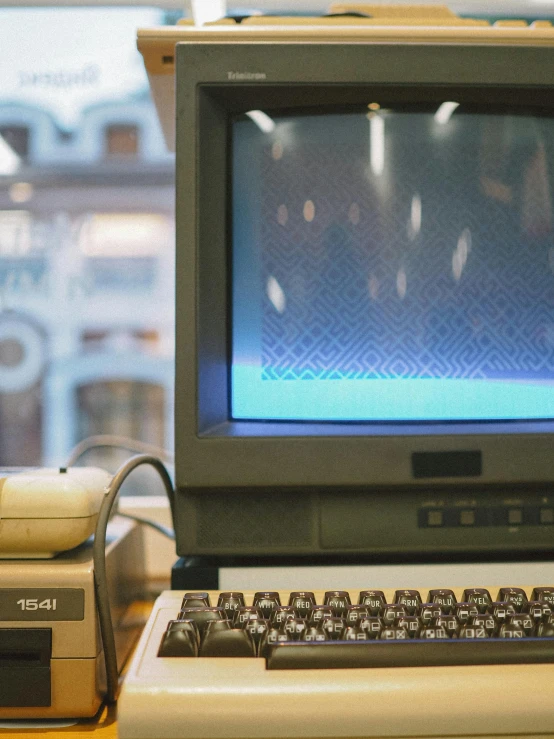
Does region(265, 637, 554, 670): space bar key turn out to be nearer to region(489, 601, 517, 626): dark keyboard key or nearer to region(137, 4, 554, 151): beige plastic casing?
region(489, 601, 517, 626): dark keyboard key

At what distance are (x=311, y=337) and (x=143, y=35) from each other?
1.38 feet

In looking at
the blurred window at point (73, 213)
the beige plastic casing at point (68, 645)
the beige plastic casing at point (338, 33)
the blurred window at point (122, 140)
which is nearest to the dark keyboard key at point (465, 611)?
the beige plastic casing at point (68, 645)

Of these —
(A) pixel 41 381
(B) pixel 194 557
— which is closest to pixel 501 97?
(B) pixel 194 557

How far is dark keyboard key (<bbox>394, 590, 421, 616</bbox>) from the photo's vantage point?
22.5 inches

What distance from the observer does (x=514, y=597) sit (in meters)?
0.60

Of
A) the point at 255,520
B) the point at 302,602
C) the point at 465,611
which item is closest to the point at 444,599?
the point at 465,611

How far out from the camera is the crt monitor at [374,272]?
735mm

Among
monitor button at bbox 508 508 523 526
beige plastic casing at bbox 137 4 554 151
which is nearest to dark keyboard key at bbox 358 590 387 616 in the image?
monitor button at bbox 508 508 523 526

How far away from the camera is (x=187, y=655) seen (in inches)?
20.7

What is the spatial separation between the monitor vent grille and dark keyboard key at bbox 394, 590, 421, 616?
0.16 meters

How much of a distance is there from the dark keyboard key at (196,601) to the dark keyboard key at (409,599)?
0.58ft

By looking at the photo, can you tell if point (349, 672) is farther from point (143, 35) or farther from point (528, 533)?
point (143, 35)

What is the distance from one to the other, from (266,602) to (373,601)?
0.10 meters

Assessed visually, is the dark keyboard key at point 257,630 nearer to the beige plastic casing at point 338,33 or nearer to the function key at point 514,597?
the function key at point 514,597
